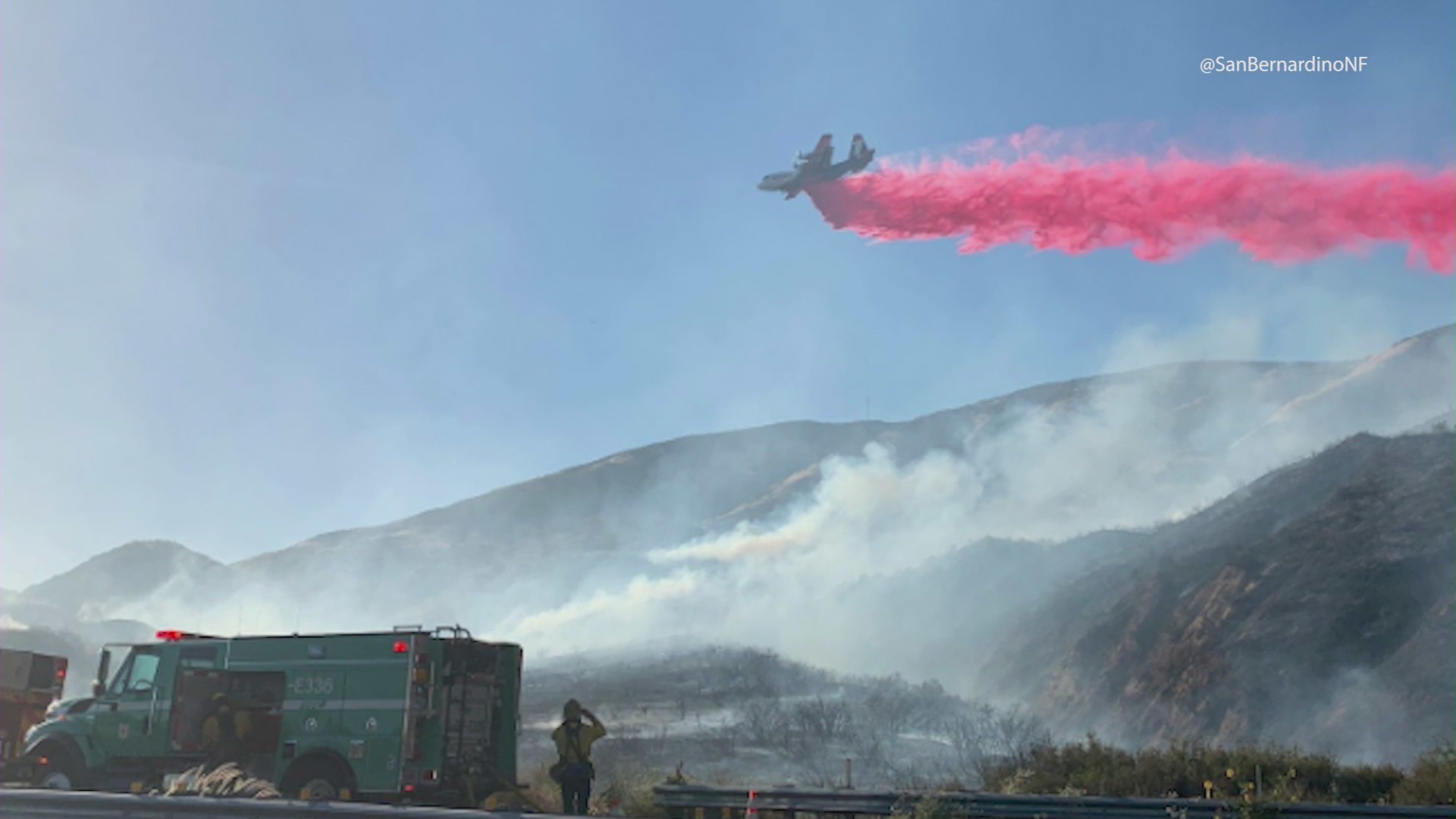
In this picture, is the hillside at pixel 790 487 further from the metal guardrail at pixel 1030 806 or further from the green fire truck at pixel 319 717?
the metal guardrail at pixel 1030 806

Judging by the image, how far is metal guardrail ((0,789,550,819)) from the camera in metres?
12.1

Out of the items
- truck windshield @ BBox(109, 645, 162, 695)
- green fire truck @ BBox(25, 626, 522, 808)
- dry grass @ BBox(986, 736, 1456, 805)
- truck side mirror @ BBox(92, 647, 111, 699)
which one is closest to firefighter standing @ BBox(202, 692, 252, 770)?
green fire truck @ BBox(25, 626, 522, 808)

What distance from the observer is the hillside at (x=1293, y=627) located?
112 ft

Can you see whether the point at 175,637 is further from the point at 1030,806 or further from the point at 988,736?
the point at 988,736

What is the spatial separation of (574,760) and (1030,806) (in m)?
6.44

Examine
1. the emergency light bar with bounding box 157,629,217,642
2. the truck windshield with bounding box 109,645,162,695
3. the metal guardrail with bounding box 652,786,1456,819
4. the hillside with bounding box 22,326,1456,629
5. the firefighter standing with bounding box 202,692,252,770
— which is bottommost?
the metal guardrail with bounding box 652,786,1456,819

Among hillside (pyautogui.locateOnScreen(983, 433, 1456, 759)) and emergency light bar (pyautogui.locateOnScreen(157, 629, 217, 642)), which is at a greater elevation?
hillside (pyautogui.locateOnScreen(983, 433, 1456, 759))

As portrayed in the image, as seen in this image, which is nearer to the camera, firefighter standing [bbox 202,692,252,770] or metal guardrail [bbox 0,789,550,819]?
metal guardrail [bbox 0,789,550,819]

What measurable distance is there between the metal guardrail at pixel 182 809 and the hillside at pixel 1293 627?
97.5 feet

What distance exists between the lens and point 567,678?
48062mm

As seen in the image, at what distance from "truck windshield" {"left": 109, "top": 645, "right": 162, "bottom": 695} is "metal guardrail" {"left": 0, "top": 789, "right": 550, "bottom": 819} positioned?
222 inches

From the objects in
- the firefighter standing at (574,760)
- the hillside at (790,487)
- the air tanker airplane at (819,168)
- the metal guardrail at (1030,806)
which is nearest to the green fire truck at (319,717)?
the firefighter standing at (574,760)

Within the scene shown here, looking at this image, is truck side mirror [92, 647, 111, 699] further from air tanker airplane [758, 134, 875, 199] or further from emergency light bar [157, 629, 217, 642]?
air tanker airplane [758, 134, 875, 199]

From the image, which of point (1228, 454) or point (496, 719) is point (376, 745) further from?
point (1228, 454)
